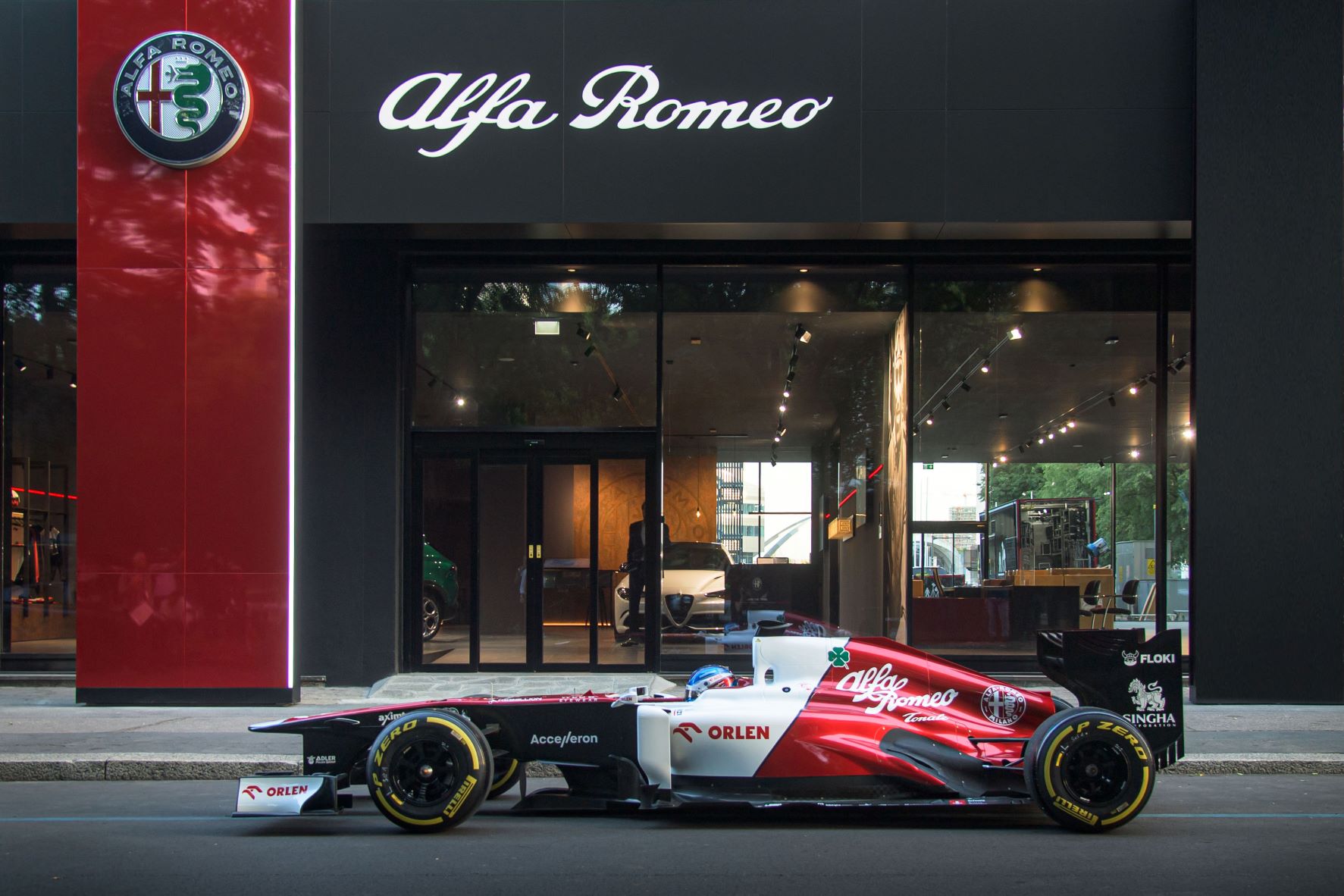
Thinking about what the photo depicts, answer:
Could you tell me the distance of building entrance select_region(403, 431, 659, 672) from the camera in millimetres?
13547

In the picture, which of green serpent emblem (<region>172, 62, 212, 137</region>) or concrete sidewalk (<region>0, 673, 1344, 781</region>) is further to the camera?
green serpent emblem (<region>172, 62, 212, 137</region>)

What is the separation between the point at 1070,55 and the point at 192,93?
8.45 metres

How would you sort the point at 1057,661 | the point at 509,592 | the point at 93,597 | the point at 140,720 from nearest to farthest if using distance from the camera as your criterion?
the point at 1057,661
the point at 140,720
the point at 93,597
the point at 509,592

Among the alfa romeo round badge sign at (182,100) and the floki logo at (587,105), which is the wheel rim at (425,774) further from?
the alfa romeo round badge sign at (182,100)

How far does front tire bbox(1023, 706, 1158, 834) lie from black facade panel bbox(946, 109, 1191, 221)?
21.5ft

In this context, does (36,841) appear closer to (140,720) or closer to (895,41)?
(140,720)

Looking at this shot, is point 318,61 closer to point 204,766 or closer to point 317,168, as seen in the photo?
point 317,168

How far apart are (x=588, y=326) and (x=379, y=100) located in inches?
125

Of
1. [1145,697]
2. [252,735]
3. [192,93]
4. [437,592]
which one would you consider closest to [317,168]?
[192,93]

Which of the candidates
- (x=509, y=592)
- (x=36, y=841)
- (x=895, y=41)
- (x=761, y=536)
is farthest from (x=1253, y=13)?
(x=36, y=841)

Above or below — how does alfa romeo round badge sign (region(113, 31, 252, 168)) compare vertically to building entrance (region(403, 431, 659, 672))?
above

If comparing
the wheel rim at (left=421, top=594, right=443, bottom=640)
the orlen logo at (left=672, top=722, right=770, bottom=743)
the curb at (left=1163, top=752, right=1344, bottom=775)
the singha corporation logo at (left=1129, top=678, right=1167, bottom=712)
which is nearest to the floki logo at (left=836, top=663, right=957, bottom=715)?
the orlen logo at (left=672, top=722, right=770, bottom=743)

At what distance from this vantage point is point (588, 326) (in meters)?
13.7

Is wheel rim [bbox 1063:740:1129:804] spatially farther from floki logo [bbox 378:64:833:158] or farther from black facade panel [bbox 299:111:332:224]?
black facade panel [bbox 299:111:332:224]
